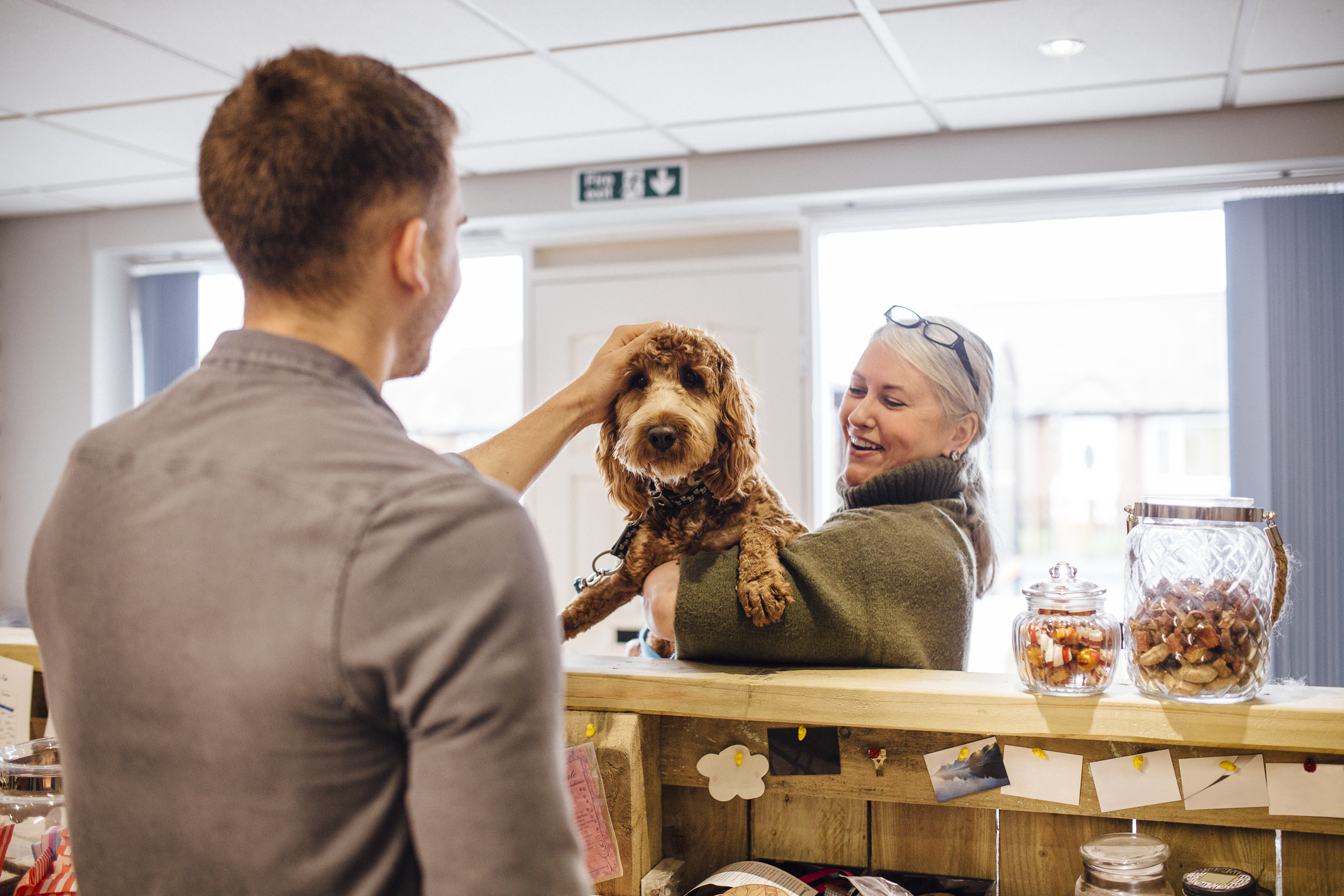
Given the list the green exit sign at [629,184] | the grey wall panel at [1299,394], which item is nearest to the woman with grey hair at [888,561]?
the grey wall panel at [1299,394]

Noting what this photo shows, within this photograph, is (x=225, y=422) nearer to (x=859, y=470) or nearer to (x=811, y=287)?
(x=859, y=470)

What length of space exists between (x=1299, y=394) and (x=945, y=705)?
3.05 meters

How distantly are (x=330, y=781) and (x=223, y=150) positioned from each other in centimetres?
40

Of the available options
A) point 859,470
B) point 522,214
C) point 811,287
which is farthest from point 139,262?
point 859,470

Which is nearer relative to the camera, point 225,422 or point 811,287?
point 225,422

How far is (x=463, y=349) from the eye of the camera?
6391mm

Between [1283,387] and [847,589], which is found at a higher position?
[1283,387]

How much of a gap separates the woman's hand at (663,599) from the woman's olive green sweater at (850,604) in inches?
1.0

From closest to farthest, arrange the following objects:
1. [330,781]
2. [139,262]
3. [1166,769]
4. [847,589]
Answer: [330,781], [1166,769], [847,589], [139,262]

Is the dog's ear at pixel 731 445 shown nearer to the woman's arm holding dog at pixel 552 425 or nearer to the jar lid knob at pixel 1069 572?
the woman's arm holding dog at pixel 552 425

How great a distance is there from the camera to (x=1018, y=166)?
3604 millimetres

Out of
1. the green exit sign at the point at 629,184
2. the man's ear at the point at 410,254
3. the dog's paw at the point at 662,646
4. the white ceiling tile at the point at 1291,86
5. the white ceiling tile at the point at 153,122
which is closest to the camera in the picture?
the man's ear at the point at 410,254

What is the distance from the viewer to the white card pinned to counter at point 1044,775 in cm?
106

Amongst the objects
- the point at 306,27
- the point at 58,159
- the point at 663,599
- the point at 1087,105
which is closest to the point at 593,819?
the point at 663,599
